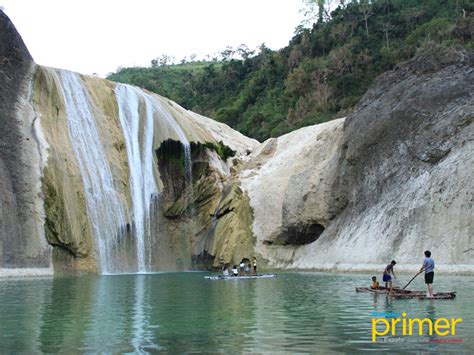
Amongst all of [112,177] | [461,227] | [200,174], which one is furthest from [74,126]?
[461,227]

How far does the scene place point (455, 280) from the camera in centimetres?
2786

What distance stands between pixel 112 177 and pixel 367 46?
47.9 metres

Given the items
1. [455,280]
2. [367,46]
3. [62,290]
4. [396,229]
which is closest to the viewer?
[62,290]

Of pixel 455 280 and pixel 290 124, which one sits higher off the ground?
pixel 290 124

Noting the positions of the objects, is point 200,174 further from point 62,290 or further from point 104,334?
point 104,334

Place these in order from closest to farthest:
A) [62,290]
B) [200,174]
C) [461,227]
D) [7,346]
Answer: [7,346]
[62,290]
[461,227]
[200,174]

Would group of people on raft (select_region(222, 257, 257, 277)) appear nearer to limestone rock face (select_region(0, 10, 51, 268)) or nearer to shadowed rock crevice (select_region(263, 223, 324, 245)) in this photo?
shadowed rock crevice (select_region(263, 223, 324, 245))

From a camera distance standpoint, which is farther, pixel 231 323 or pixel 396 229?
pixel 396 229

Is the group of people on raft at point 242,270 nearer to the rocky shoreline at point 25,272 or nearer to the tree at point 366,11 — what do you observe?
the rocky shoreline at point 25,272

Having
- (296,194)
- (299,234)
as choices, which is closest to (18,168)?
(296,194)

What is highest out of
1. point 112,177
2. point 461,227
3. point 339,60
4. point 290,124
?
point 339,60

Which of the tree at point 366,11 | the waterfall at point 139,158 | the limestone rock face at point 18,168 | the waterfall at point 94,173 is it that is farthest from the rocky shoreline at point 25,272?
the tree at point 366,11

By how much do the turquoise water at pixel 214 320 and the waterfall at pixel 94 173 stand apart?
16.7m

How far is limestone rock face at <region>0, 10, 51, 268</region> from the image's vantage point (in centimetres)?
3734
